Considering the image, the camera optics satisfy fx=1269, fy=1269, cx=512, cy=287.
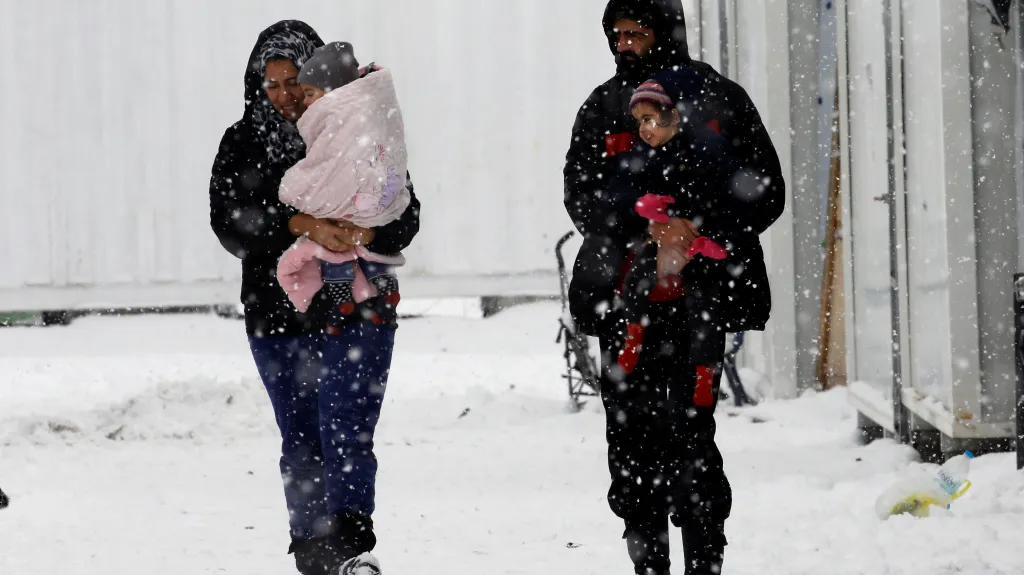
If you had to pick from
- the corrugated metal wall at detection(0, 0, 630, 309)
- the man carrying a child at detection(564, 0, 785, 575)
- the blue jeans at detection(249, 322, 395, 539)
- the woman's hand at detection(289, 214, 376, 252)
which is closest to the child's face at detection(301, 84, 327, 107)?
the woman's hand at detection(289, 214, 376, 252)

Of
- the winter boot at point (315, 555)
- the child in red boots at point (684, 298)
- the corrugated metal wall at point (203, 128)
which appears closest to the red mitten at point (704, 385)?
the child in red boots at point (684, 298)

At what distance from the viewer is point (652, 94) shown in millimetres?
3242

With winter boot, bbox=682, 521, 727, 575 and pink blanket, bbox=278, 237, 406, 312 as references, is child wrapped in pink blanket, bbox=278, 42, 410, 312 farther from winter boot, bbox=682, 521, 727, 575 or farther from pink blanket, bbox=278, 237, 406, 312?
winter boot, bbox=682, 521, 727, 575

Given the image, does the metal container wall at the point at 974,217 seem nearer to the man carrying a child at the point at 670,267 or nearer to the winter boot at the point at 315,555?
the man carrying a child at the point at 670,267

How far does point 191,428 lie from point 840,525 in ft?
16.0

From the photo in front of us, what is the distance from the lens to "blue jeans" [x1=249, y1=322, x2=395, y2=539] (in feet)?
12.3

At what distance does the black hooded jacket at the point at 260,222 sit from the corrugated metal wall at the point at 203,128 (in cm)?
666

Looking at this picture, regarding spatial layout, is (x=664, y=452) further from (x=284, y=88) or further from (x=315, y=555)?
(x=284, y=88)

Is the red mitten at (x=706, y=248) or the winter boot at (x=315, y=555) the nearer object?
the red mitten at (x=706, y=248)

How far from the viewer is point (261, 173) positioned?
3.90m

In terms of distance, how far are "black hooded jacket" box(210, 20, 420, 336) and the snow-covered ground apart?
3.25ft

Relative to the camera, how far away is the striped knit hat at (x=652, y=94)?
128 inches

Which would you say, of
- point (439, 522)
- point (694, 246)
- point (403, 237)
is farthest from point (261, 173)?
point (439, 522)

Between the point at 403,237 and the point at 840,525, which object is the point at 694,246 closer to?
the point at 403,237
